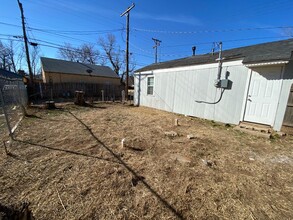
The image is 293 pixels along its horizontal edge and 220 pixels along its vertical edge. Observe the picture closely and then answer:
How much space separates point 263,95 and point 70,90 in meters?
15.6

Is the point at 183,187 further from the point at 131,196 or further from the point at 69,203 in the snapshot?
the point at 69,203

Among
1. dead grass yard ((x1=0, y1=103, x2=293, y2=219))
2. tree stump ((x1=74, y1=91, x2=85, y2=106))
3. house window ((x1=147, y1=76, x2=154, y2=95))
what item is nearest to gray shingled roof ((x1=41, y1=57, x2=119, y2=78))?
tree stump ((x1=74, y1=91, x2=85, y2=106))

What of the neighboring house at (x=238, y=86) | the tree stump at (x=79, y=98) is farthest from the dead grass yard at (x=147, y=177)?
the tree stump at (x=79, y=98)

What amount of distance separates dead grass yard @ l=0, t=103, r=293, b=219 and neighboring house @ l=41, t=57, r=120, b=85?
14.8 meters

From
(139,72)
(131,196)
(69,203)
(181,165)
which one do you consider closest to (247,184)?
(181,165)

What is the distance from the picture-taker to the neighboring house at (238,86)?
4.44 m

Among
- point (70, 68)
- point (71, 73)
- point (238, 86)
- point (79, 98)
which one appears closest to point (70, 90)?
point (71, 73)

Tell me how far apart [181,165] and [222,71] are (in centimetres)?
469

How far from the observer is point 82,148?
10.7 feet

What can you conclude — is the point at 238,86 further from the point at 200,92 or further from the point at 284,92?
the point at 200,92

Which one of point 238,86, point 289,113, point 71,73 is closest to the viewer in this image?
point 289,113

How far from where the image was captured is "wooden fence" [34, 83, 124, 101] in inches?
500

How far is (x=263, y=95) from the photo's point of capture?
4.78 m

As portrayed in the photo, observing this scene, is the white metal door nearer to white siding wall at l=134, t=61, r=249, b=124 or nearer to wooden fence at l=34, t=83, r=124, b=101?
white siding wall at l=134, t=61, r=249, b=124
